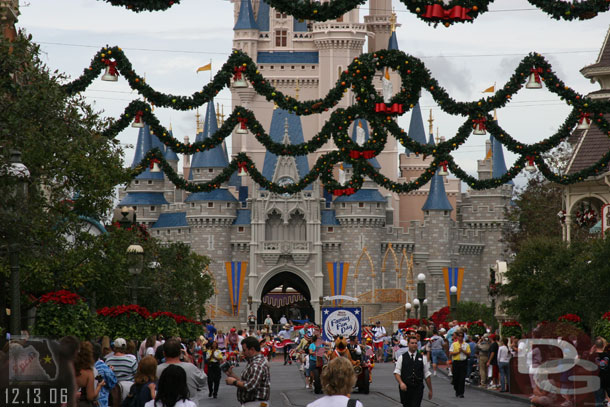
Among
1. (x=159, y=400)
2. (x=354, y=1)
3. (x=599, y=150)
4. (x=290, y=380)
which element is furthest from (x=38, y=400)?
(x=599, y=150)

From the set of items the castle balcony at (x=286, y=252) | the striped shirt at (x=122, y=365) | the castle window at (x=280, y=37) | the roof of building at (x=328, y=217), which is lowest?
the striped shirt at (x=122, y=365)

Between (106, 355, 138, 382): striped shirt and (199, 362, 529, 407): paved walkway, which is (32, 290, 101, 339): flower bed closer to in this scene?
(106, 355, 138, 382): striped shirt

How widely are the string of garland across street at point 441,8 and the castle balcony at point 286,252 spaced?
245 ft

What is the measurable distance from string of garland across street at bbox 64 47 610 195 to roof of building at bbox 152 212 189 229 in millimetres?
72420

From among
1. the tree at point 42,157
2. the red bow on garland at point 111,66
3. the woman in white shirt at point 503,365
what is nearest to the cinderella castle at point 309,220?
the woman in white shirt at point 503,365

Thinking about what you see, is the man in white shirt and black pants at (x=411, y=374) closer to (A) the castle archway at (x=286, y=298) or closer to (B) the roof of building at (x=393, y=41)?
(A) the castle archway at (x=286, y=298)

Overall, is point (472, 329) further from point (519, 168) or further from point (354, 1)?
point (354, 1)

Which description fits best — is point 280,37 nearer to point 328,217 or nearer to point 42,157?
point 328,217

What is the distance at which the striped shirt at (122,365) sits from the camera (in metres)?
14.8

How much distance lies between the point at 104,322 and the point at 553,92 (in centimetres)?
1000

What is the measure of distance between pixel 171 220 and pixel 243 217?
287 inches

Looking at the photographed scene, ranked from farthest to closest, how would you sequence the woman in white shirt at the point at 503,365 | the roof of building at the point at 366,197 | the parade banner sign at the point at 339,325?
the roof of building at the point at 366,197
the parade banner sign at the point at 339,325
the woman in white shirt at the point at 503,365

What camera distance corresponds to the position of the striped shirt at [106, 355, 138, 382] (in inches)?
581

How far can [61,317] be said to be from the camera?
62.4ft
